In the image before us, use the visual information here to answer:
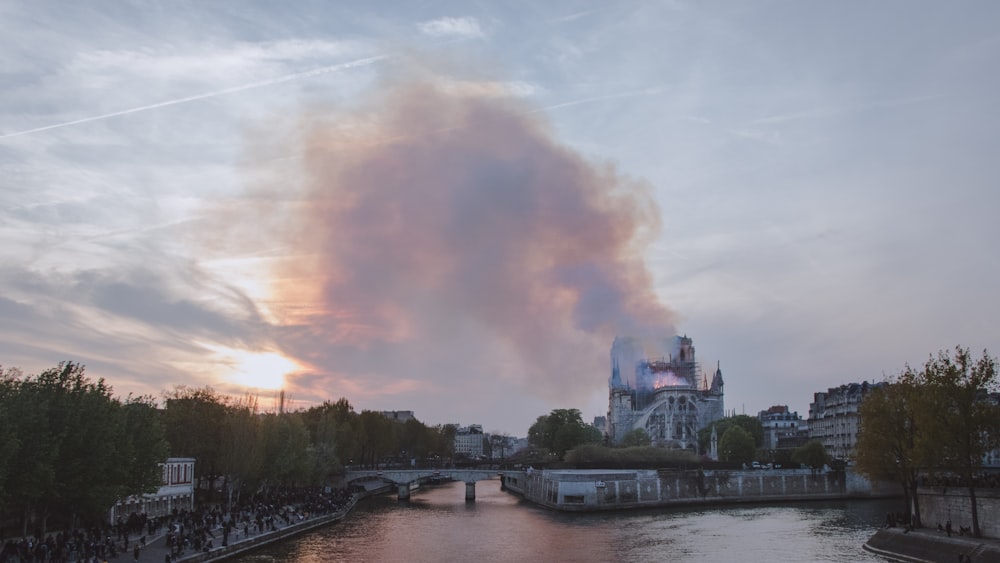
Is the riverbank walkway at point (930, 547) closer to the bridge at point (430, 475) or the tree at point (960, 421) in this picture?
the tree at point (960, 421)

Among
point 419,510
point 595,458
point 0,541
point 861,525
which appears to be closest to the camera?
point 0,541

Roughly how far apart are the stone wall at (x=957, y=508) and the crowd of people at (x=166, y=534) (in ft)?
159

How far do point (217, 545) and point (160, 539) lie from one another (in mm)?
3677

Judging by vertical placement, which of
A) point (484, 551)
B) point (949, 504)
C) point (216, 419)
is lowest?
point (484, 551)

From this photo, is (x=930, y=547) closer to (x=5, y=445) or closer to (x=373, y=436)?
(x=5, y=445)

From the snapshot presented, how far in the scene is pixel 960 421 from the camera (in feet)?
179

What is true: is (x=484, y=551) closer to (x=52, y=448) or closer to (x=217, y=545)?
(x=217, y=545)

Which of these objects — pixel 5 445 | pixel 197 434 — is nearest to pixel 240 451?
pixel 197 434

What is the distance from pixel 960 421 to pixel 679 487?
64.8 metres

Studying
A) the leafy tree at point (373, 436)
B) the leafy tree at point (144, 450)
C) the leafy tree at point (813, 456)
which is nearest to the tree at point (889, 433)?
the leafy tree at point (144, 450)

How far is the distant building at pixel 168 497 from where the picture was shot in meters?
67.6

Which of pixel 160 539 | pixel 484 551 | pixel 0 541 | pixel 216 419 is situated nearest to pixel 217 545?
pixel 160 539

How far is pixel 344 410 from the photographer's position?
15925 centimetres

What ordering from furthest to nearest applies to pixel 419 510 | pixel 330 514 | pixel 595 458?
pixel 595 458
pixel 419 510
pixel 330 514
